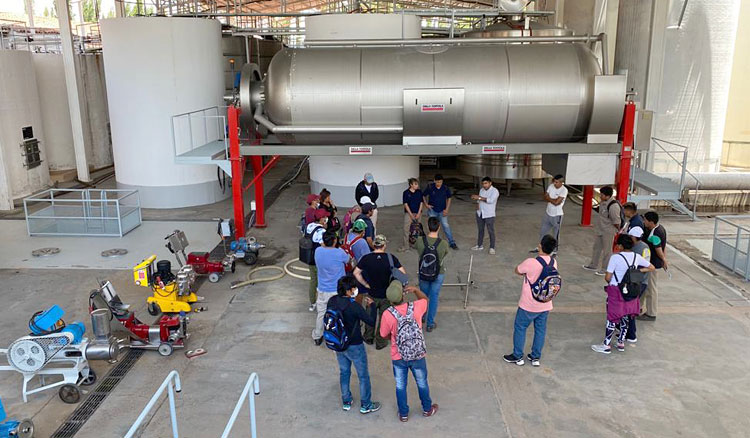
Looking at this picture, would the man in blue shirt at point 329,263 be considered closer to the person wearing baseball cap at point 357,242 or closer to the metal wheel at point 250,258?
the person wearing baseball cap at point 357,242

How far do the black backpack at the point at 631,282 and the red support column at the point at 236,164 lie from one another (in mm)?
7419

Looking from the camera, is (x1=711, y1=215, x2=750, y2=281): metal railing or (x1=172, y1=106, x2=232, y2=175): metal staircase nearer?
(x1=711, y1=215, x2=750, y2=281): metal railing

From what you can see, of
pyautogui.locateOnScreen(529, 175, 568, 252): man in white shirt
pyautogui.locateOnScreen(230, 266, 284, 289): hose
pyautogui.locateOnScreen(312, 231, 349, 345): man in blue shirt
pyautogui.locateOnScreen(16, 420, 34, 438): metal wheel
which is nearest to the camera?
pyautogui.locateOnScreen(16, 420, 34, 438): metal wheel

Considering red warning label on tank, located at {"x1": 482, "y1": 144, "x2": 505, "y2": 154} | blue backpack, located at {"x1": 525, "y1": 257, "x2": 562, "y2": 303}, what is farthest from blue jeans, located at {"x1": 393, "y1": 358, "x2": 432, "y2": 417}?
red warning label on tank, located at {"x1": 482, "y1": 144, "x2": 505, "y2": 154}

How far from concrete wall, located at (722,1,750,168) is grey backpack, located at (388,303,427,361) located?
622 inches

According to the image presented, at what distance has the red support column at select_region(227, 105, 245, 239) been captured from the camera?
11.7 meters

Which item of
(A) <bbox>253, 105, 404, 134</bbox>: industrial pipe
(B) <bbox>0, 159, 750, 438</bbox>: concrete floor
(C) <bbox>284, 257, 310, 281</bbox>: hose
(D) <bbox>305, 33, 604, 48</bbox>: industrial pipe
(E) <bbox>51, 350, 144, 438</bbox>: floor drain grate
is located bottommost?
(E) <bbox>51, 350, 144, 438</bbox>: floor drain grate

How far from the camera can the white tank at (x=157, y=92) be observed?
14.6m

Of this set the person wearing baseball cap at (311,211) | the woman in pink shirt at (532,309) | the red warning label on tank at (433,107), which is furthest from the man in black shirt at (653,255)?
the person wearing baseball cap at (311,211)

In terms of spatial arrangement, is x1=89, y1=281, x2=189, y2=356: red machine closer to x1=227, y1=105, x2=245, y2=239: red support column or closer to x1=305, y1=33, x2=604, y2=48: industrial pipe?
x1=227, y1=105, x2=245, y2=239: red support column

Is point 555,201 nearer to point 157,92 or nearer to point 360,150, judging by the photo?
point 360,150

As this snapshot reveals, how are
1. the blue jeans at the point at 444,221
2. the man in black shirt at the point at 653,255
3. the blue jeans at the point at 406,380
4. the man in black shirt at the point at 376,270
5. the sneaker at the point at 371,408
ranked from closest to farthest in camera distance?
1. the blue jeans at the point at 406,380
2. the sneaker at the point at 371,408
3. the man in black shirt at the point at 376,270
4. the man in black shirt at the point at 653,255
5. the blue jeans at the point at 444,221

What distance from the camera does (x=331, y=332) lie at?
571 cm

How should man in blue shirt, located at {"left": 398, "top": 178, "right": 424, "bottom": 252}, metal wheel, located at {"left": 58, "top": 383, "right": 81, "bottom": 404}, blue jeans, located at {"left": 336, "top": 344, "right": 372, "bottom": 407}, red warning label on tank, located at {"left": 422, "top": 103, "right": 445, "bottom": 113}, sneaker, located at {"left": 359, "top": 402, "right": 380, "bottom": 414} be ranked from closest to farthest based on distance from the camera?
blue jeans, located at {"left": 336, "top": 344, "right": 372, "bottom": 407} → sneaker, located at {"left": 359, "top": 402, "right": 380, "bottom": 414} → metal wheel, located at {"left": 58, "top": 383, "right": 81, "bottom": 404} → man in blue shirt, located at {"left": 398, "top": 178, "right": 424, "bottom": 252} → red warning label on tank, located at {"left": 422, "top": 103, "right": 445, "bottom": 113}
